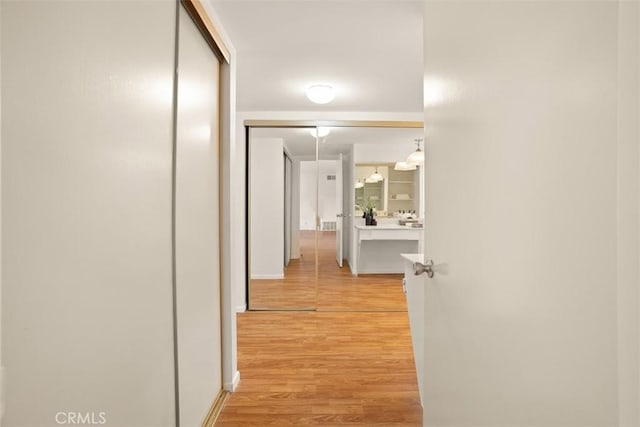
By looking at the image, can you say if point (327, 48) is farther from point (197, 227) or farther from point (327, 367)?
point (327, 367)

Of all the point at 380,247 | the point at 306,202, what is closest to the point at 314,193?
the point at 306,202

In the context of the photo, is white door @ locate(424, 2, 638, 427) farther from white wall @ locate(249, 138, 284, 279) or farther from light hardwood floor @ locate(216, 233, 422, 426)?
white wall @ locate(249, 138, 284, 279)

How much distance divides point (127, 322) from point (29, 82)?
74cm

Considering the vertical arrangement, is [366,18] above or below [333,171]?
above

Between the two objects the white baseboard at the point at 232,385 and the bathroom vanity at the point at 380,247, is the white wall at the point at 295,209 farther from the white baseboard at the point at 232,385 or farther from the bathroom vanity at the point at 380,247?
the white baseboard at the point at 232,385

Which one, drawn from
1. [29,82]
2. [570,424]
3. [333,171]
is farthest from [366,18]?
[333,171]

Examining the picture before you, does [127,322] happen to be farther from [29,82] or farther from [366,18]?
[366,18]

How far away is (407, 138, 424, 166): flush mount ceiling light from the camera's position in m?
4.32

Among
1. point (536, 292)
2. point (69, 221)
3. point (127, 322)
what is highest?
point (69, 221)

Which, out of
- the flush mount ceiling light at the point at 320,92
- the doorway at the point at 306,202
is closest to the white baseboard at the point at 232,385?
the doorway at the point at 306,202

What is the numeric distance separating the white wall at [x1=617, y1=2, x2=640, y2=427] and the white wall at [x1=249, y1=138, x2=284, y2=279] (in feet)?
13.2

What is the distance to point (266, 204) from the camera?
4.41 meters

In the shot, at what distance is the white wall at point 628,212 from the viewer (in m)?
0.43

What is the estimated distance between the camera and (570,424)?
1.84 feet
